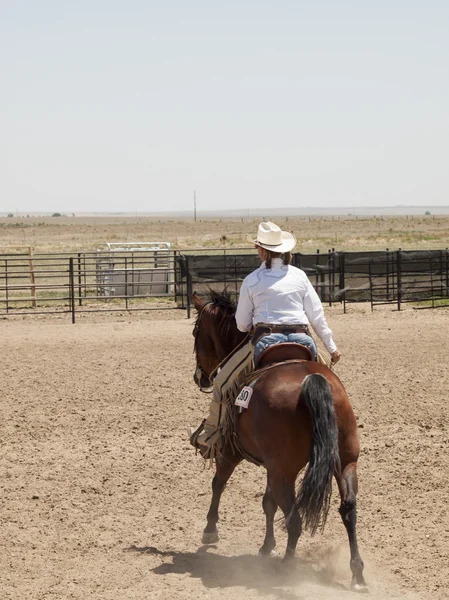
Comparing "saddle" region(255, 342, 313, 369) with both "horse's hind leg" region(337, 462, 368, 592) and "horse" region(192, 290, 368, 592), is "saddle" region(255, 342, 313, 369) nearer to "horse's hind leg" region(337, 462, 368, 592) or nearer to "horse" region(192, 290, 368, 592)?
"horse" region(192, 290, 368, 592)

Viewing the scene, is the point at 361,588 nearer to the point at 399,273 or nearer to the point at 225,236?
the point at 399,273

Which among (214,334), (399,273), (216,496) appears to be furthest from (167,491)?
(399,273)

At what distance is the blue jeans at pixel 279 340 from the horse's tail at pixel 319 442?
0.50 metres

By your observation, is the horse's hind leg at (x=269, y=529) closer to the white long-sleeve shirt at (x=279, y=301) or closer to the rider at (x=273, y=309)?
the rider at (x=273, y=309)

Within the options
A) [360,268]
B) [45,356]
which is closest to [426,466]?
[45,356]

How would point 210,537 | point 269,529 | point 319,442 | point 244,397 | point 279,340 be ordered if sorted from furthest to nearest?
point 210,537 < point 269,529 < point 279,340 < point 244,397 < point 319,442

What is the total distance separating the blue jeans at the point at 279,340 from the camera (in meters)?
5.23

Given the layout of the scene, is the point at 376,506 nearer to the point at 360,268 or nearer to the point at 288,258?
the point at 288,258

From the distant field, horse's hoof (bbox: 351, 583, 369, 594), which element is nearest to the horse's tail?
horse's hoof (bbox: 351, 583, 369, 594)

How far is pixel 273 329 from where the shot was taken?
5254mm

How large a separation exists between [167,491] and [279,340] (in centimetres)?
209

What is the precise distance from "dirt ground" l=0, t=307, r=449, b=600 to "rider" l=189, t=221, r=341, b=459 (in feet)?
3.30

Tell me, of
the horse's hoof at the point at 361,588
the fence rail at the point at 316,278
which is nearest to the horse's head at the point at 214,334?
the horse's hoof at the point at 361,588

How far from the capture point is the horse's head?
580 cm
